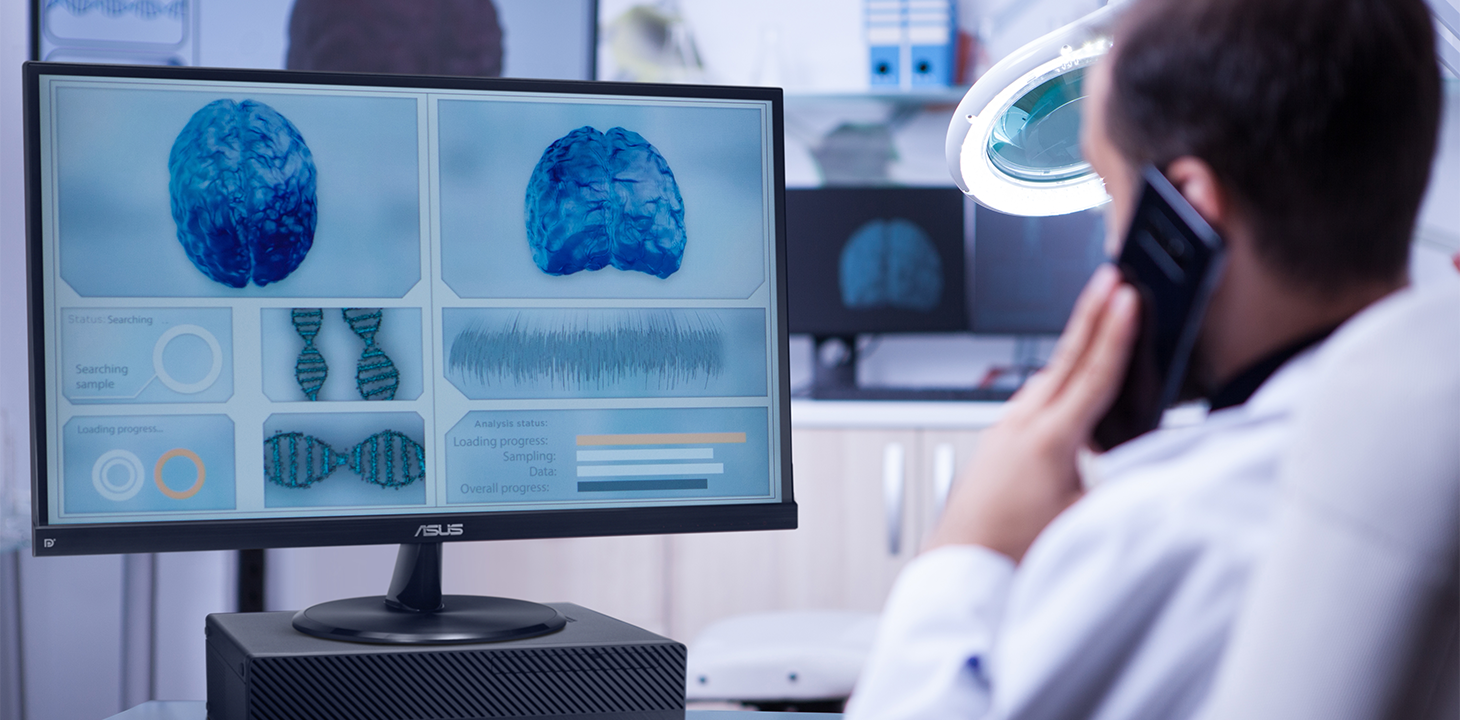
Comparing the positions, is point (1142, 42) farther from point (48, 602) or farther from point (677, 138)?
point (48, 602)

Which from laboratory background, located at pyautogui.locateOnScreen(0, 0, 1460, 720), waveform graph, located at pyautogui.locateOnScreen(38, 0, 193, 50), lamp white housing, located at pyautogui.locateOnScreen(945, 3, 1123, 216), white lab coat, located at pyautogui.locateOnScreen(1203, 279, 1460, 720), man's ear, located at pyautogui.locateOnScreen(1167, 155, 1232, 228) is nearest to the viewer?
white lab coat, located at pyautogui.locateOnScreen(1203, 279, 1460, 720)

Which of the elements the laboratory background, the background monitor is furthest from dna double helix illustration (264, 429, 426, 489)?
the background monitor

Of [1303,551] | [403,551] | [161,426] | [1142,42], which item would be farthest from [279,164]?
[1303,551]

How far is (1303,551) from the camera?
1.38 ft

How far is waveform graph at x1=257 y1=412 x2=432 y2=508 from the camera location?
0.84 metres

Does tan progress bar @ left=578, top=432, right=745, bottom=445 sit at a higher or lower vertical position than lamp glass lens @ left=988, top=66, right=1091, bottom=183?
lower

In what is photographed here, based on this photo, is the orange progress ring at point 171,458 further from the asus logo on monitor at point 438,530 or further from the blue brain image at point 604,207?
the blue brain image at point 604,207

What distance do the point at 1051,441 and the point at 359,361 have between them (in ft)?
1.72

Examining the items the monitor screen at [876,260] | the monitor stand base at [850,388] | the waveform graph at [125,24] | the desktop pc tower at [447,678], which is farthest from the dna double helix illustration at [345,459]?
the waveform graph at [125,24]

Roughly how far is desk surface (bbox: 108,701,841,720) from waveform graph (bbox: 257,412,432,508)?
207mm

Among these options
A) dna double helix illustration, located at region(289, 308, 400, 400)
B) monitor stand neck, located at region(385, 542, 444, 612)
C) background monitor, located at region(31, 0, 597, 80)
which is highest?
background monitor, located at region(31, 0, 597, 80)

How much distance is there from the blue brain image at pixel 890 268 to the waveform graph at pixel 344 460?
1.90m

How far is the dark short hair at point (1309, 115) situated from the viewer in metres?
0.51

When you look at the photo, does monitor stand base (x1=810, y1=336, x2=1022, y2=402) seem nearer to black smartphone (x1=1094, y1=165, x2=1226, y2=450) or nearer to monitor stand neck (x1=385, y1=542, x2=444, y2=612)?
monitor stand neck (x1=385, y1=542, x2=444, y2=612)
